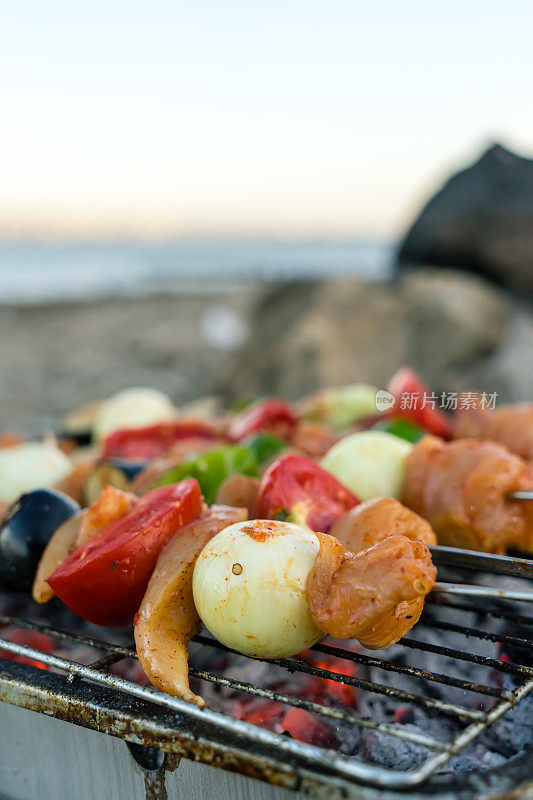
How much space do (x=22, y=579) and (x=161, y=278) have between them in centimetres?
2465

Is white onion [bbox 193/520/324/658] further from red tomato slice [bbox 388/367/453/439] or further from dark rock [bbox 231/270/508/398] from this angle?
dark rock [bbox 231/270/508/398]

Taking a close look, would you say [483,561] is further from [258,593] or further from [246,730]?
[246,730]

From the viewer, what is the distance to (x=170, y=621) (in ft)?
5.64

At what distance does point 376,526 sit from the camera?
6.15ft

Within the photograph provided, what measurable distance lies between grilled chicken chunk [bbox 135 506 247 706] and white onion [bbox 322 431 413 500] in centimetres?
67

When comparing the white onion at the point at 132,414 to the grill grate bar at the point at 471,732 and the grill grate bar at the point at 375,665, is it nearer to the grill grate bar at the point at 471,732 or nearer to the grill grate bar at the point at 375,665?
the grill grate bar at the point at 375,665

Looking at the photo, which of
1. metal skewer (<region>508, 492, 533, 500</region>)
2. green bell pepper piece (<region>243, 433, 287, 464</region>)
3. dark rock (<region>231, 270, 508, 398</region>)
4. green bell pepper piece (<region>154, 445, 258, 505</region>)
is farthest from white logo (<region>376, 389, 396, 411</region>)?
dark rock (<region>231, 270, 508, 398</region>)

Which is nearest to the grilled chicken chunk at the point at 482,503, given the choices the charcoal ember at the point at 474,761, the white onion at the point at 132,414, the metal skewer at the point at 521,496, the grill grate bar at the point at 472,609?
the metal skewer at the point at 521,496

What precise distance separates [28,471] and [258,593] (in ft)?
4.98

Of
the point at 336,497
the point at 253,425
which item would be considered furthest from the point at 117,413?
the point at 336,497

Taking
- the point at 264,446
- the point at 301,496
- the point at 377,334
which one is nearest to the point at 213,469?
the point at 264,446

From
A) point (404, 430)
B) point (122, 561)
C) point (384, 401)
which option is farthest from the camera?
point (384, 401)

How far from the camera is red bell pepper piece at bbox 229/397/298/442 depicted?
10.6 ft

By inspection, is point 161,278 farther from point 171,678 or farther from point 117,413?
point 171,678
